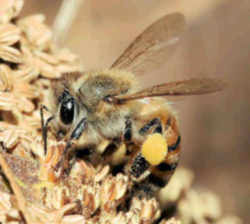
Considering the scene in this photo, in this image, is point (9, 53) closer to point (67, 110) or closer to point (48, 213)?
point (67, 110)

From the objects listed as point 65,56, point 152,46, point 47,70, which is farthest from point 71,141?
point 152,46

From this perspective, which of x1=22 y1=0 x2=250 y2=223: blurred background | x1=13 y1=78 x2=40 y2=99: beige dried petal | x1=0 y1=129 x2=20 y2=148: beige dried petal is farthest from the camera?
x1=22 y1=0 x2=250 y2=223: blurred background

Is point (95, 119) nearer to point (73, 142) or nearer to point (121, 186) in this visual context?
point (73, 142)

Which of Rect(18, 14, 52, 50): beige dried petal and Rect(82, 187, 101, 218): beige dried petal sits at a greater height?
Rect(18, 14, 52, 50): beige dried petal

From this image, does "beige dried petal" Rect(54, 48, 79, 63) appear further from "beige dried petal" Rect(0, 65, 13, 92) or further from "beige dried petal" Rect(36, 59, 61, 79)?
"beige dried petal" Rect(0, 65, 13, 92)

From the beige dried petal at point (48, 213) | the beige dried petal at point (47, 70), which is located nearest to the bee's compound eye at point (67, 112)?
the beige dried petal at point (47, 70)

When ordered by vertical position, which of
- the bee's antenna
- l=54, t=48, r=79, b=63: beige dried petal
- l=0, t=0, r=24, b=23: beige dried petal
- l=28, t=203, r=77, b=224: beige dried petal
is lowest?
l=28, t=203, r=77, b=224: beige dried petal

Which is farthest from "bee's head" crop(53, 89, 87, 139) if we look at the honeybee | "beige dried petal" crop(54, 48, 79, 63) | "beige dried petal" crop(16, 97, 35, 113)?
"beige dried petal" crop(54, 48, 79, 63)
